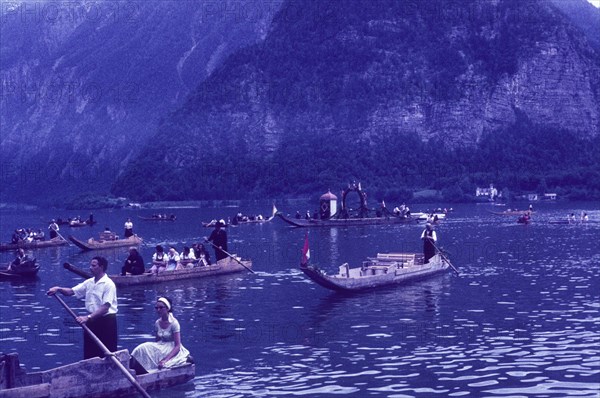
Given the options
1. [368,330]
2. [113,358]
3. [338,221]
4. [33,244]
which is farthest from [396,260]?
[338,221]

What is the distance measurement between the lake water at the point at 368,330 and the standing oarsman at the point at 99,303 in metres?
1.93

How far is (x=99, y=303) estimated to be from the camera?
20766 millimetres

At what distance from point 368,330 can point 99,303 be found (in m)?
11.0

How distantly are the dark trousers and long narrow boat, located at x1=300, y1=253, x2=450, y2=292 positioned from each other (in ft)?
49.0

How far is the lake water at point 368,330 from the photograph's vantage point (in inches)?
887

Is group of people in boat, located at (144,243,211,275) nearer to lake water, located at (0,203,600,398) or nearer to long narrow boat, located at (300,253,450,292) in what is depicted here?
lake water, located at (0,203,600,398)

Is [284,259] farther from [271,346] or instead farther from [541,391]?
[541,391]

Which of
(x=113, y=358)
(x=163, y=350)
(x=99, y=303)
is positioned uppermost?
(x=99, y=303)

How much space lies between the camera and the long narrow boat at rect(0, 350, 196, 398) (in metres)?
19.5

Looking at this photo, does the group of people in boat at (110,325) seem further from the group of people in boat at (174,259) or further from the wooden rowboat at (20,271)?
the wooden rowboat at (20,271)

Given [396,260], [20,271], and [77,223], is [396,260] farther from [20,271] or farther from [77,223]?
[77,223]

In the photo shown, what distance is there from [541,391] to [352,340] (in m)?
7.51

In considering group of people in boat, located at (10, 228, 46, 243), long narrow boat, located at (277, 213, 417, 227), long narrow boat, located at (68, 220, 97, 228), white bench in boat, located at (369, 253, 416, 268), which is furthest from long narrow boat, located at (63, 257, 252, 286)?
Answer: long narrow boat, located at (68, 220, 97, 228)

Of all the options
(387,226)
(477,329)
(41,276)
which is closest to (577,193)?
(387,226)
